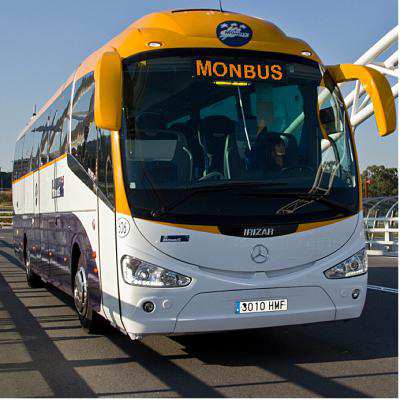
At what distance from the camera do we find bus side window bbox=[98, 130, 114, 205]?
757cm

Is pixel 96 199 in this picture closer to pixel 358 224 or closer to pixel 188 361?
pixel 188 361

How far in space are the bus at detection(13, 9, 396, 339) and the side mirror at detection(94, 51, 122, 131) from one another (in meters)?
0.01

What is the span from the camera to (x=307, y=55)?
8.13m

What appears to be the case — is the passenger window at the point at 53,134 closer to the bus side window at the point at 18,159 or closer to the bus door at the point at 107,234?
the bus door at the point at 107,234

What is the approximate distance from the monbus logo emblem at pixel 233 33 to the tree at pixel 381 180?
285 ft

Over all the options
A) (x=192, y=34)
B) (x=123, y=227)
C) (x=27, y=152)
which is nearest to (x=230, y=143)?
(x=192, y=34)

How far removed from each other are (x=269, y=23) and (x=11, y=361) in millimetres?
4428

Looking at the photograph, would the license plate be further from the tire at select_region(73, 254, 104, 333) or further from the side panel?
the tire at select_region(73, 254, 104, 333)

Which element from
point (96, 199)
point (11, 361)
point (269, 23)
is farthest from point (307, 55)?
point (11, 361)

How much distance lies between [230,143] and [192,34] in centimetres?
122

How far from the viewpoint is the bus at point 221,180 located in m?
7.09

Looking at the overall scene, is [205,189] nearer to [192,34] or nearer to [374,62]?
[192,34]

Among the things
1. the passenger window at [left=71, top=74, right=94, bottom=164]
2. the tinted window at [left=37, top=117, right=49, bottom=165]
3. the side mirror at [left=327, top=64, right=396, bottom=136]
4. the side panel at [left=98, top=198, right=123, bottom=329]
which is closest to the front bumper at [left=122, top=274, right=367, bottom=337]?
the side panel at [left=98, top=198, right=123, bottom=329]

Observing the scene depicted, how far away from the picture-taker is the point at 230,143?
754cm
